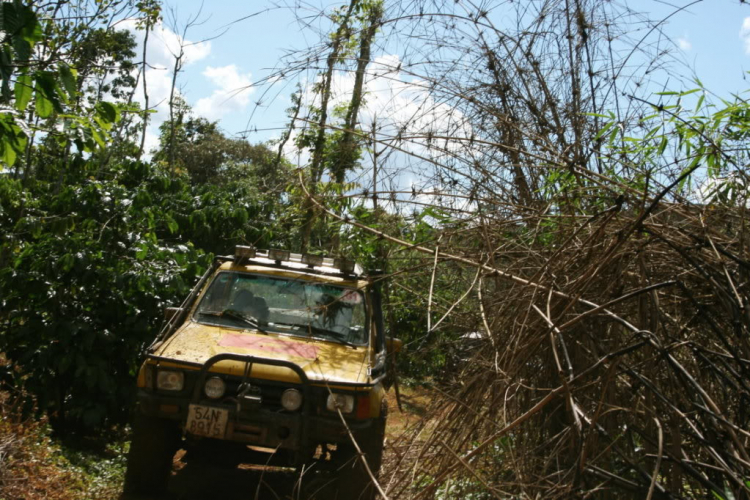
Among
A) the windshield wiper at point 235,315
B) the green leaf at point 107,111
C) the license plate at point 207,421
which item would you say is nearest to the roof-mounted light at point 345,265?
the windshield wiper at point 235,315

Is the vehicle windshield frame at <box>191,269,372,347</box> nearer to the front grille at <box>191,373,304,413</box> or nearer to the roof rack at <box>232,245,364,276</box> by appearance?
the roof rack at <box>232,245,364,276</box>

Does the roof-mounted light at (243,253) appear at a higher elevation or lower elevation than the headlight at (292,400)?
higher

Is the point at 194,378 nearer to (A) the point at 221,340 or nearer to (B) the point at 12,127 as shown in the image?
(A) the point at 221,340

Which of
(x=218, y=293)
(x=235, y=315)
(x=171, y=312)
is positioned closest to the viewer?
(x=171, y=312)

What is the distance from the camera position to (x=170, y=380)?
15.3 feet

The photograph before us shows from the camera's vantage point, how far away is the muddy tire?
15.9 feet

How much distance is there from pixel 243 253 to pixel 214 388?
1.53m

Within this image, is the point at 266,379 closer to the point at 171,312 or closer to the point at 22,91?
the point at 171,312

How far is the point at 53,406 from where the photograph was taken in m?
6.13

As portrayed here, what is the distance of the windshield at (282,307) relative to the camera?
5.45 m

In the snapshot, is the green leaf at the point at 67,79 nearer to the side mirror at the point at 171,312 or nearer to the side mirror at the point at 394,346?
the side mirror at the point at 171,312

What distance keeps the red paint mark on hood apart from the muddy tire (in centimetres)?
71

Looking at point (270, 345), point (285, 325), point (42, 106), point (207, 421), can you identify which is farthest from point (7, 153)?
point (285, 325)

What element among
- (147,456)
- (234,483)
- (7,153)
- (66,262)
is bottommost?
(234,483)
